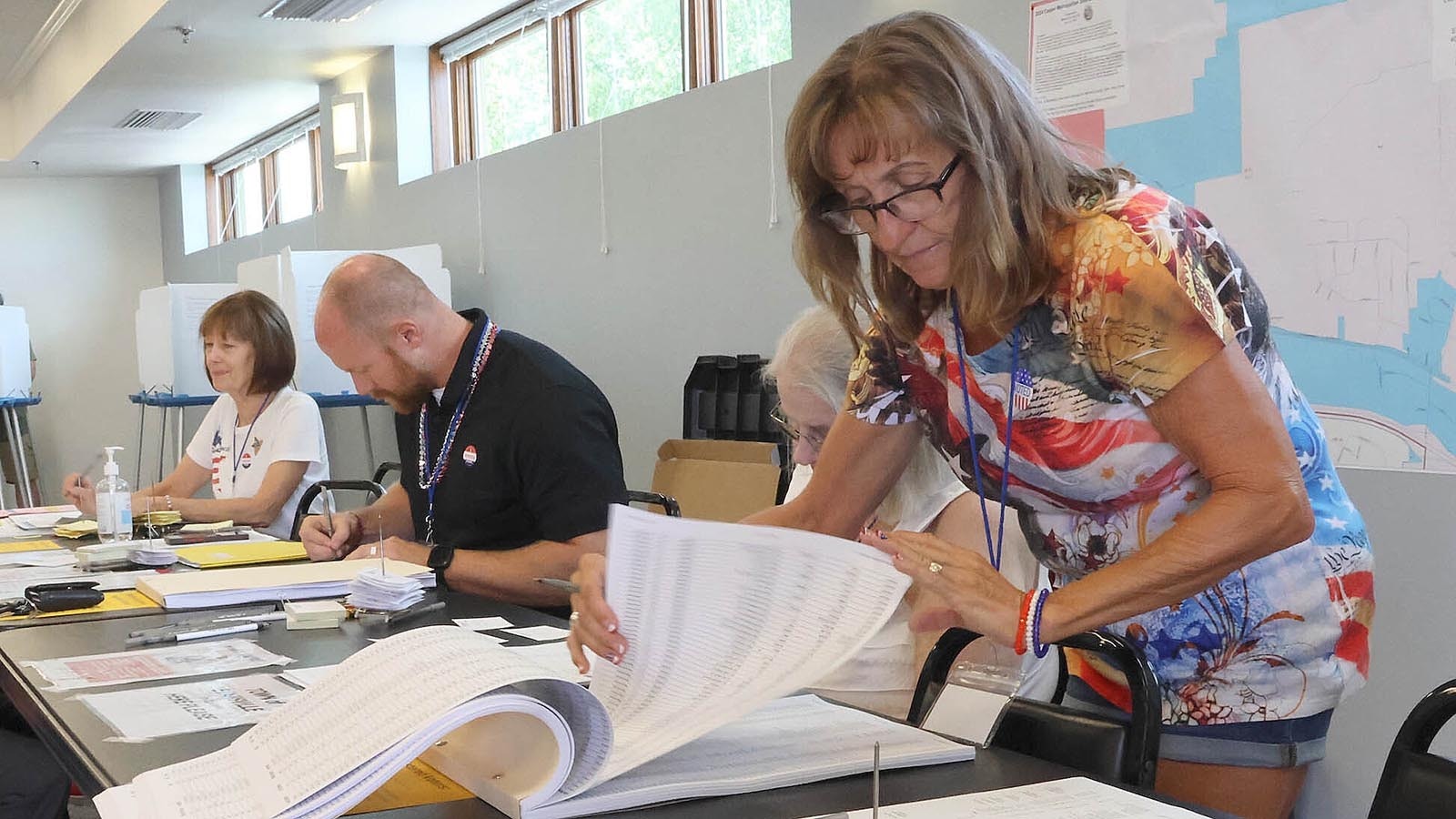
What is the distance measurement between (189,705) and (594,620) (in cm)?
55

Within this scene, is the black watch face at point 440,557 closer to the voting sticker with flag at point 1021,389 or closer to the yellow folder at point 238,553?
the yellow folder at point 238,553

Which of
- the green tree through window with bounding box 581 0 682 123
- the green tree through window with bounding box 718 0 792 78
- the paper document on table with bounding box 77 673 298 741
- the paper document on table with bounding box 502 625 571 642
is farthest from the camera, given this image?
the green tree through window with bounding box 581 0 682 123

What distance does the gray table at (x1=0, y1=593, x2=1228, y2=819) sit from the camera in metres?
0.99

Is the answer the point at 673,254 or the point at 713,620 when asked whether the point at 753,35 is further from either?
the point at 713,620

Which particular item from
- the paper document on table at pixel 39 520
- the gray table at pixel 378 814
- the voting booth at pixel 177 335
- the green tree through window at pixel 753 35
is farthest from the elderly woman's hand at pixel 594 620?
the voting booth at pixel 177 335

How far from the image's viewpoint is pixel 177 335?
24.8 ft

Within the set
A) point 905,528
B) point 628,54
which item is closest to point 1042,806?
point 905,528

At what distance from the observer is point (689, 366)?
15.8 feet

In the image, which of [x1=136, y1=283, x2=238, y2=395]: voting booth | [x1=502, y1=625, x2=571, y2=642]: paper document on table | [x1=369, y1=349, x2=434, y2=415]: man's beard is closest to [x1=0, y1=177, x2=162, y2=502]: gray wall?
[x1=136, y1=283, x2=238, y2=395]: voting booth

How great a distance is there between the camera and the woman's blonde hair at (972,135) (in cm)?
121

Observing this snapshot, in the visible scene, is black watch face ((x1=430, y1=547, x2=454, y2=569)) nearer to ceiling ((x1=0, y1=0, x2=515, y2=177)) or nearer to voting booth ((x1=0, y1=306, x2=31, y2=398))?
ceiling ((x1=0, y1=0, x2=515, y2=177))

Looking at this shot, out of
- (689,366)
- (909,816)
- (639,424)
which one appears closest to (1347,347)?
(909,816)

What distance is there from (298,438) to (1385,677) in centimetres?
284

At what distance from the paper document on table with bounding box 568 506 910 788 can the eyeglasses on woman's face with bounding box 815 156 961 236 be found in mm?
343
